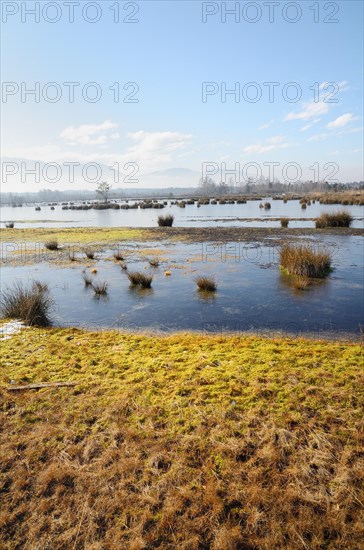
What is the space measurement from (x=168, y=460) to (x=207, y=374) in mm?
1889

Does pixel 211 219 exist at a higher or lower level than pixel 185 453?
higher

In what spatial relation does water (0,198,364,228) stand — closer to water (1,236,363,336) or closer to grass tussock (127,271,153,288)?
water (1,236,363,336)

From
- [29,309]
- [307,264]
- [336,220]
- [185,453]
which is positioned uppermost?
[336,220]

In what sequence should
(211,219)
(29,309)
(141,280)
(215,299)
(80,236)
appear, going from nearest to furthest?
(29,309) < (215,299) < (141,280) < (80,236) < (211,219)

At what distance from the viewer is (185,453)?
12.2ft

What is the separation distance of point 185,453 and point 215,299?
702 centimetres

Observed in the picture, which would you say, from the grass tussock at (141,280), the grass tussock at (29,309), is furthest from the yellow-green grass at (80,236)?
the grass tussock at (29,309)

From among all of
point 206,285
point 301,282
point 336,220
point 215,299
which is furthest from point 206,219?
point 215,299

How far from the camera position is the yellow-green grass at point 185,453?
114 inches

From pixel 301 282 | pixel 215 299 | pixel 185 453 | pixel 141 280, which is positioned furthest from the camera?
pixel 141 280

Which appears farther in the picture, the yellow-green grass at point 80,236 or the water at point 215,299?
the yellow-green grass at point 80,236

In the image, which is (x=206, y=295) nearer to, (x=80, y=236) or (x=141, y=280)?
(x=141, y=280)

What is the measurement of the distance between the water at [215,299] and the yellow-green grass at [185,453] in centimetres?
237

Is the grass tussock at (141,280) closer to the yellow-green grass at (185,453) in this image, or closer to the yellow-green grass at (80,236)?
the yellow-green grass at (185,453)
